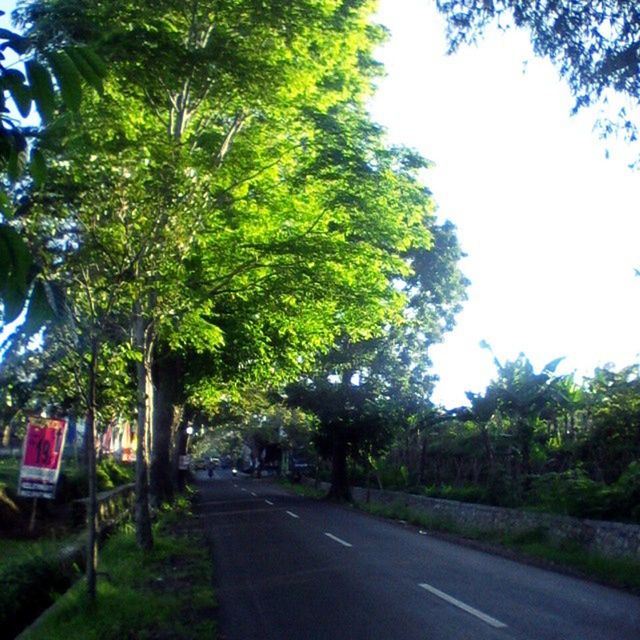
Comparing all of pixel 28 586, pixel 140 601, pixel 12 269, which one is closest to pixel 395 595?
pixel 140 601

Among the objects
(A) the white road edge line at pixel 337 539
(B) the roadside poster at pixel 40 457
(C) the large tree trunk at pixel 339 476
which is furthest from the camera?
(C) the large tree trunk at pixel 339 476

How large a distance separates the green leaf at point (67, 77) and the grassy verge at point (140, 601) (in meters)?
5.98

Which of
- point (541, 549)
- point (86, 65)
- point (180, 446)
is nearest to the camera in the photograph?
point (86, 65)

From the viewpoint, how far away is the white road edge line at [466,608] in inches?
375

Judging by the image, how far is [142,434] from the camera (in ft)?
45.0

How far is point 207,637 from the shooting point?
844cm

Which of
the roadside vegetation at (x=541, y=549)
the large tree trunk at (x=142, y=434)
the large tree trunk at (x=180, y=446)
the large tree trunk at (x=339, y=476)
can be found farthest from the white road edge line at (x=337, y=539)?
the large tree trunk at (x=180, y=446)

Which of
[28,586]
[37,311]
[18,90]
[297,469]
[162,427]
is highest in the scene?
[162,427]

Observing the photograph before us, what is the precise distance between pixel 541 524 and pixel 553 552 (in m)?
1.97

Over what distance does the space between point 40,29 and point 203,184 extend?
3131 mm

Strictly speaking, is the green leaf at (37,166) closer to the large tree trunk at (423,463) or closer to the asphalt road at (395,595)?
the asphalt road at (395,595)

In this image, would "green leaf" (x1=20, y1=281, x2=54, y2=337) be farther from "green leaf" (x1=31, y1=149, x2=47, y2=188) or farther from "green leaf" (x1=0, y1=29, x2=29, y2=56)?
"green leaf" (x1=0, y1=29, x2=29, y2=56)

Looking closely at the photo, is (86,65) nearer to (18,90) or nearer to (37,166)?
(18,90)

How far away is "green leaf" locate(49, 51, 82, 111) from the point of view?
128 inches
